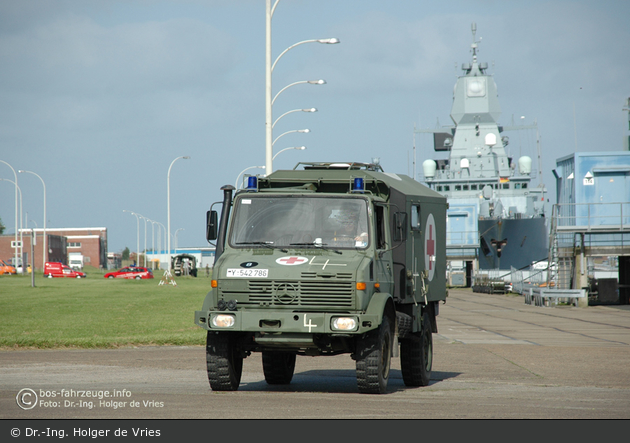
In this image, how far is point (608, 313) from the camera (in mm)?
34156

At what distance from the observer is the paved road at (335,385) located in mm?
9102

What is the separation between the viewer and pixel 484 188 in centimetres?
6994

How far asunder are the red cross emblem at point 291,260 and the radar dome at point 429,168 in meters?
66.2

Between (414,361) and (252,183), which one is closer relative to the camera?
(252,183)

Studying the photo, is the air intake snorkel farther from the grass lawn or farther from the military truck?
the grass lawn

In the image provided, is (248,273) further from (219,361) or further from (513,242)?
(513,242)

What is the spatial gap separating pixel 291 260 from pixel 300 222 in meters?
0.73

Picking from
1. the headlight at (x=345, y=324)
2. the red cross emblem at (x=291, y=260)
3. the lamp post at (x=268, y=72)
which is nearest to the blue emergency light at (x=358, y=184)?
the red cross emblem at (x=291, y=260)

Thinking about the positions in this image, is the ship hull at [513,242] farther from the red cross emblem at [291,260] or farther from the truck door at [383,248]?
the red cross emblem at [291,260]

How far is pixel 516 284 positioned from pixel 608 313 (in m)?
22.3

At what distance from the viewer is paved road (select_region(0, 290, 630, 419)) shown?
9.10 metres

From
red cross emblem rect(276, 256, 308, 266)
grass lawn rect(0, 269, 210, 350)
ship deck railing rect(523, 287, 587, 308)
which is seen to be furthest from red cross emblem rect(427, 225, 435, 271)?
ship deck railing rect(523, 287, 587, 308)

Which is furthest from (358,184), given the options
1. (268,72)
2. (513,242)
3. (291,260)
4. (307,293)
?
(513,242)
